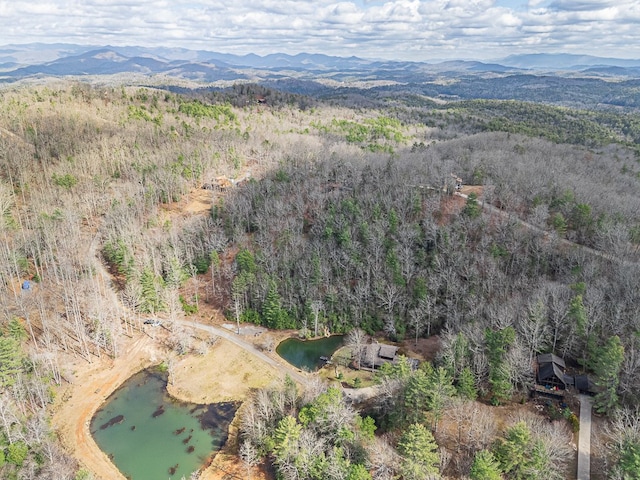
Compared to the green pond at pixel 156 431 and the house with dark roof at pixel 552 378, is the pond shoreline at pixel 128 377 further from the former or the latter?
the house with dark roof at pixel 552 378

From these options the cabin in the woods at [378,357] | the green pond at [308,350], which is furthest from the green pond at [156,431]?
the cabin in the woods at [378,357]

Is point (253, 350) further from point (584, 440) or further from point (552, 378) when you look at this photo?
point (584, 440)

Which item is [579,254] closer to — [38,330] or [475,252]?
[475,252]

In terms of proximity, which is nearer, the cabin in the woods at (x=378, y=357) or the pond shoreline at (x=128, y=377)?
the pond shoreline at (x=128, y=377)

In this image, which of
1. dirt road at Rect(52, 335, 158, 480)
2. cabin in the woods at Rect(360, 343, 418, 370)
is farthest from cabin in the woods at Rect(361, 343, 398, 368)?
dirt road at Rect(52, 335, 158, 480)

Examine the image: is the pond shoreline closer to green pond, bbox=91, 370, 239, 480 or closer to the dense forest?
green pond, bbox=91, 370, 239, 480

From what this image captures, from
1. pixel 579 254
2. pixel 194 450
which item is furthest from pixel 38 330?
pixel 579 254
